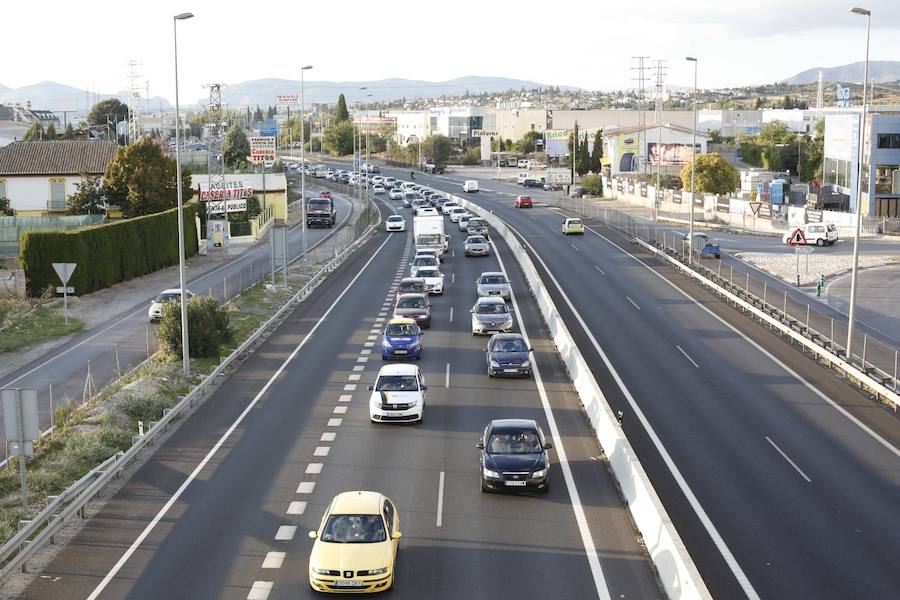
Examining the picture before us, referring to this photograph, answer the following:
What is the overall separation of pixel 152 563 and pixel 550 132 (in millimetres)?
154952

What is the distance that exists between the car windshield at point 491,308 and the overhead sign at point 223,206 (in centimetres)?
4034

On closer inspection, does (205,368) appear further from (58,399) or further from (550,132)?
(550,132)

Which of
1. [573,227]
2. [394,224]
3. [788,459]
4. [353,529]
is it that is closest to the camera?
[353,529]

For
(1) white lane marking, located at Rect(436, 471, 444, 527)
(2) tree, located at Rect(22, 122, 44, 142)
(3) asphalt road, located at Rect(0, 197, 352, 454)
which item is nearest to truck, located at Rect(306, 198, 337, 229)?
(3) asphalt road, located at Rect(0, 197, 352, 454)

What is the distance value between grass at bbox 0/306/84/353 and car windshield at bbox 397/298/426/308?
13031mm

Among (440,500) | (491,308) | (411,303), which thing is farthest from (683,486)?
(411,303)

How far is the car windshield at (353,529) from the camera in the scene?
1658 centimetres

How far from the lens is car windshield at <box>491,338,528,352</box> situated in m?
31.7

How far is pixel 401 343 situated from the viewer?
33.8 m

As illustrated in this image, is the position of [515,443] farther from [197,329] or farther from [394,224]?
[394,224]

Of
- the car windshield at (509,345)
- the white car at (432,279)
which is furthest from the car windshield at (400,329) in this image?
the white car at (432,279)

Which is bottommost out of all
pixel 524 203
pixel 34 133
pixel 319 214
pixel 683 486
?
pixel 683 486

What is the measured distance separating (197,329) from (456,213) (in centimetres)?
5466

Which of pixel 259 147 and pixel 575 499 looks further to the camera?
pixel 259 147
